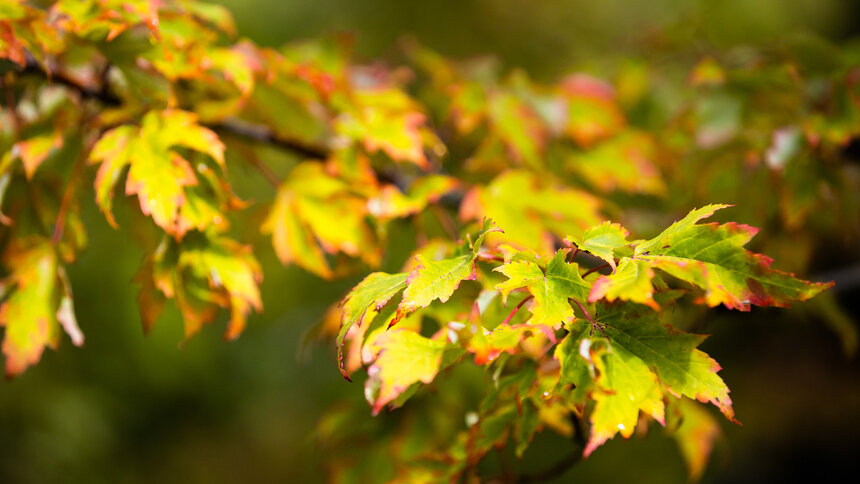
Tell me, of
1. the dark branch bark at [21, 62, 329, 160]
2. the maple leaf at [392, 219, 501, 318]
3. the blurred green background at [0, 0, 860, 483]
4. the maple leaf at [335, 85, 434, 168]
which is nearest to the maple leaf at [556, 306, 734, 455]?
the maple leaf at [392, 219, 501, 318]

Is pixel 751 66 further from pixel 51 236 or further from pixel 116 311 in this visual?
pixel 116 311

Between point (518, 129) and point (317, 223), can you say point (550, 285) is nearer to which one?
point (317, 223)

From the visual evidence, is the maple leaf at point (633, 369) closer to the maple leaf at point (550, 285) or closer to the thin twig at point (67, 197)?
the maple leaf at point (550, 285)

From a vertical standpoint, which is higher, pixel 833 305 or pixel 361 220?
pixel 361 220

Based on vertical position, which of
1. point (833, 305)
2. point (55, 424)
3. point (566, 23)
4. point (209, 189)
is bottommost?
point (55, 424)

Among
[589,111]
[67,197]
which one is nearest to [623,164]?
[589,111]

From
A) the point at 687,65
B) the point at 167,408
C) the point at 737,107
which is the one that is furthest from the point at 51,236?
the point at 167,408
